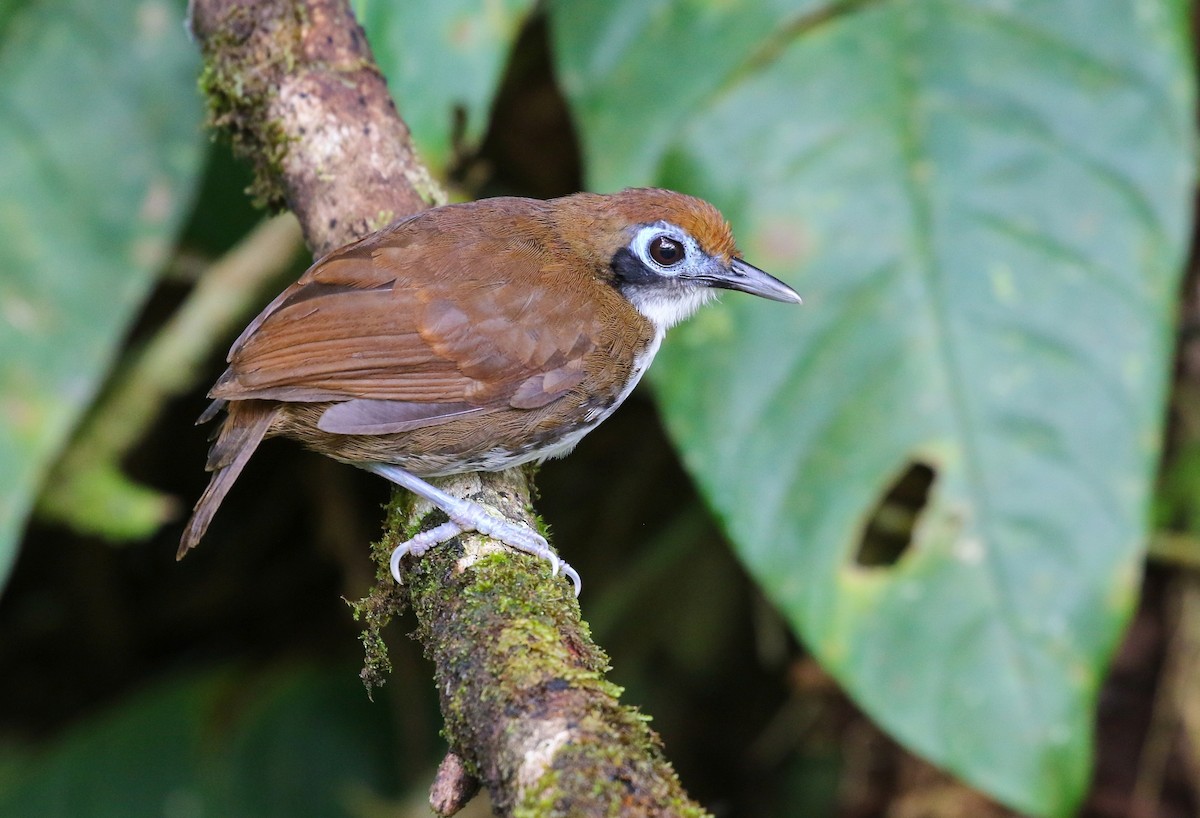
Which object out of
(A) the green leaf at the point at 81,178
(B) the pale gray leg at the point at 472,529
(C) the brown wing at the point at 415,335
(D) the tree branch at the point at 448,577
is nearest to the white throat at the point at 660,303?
(C) the brown wing at the point at 415,335

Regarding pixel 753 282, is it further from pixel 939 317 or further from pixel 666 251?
pixel 939 317

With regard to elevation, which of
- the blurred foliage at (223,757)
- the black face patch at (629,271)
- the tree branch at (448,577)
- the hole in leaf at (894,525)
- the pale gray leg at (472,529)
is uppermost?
the tree branch at (448,577)

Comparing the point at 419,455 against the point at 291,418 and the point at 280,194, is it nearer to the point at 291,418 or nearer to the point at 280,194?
A: the point at 291,418

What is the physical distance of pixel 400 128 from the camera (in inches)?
106

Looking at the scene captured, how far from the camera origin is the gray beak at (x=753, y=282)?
2824 millimetres

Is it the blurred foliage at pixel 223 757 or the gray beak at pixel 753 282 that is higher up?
the gray beak at pixel 753 282

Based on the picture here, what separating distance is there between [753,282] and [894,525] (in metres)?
1.15

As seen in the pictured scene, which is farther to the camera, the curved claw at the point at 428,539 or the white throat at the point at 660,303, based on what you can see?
the white throat at the point at 660,303

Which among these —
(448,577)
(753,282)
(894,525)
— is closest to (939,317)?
(753,282)

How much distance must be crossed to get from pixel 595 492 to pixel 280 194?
6.56 ft


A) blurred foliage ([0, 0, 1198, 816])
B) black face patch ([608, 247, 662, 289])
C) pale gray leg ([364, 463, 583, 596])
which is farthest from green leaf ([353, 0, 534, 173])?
pale gray leg ([364, 463, 583, 596])

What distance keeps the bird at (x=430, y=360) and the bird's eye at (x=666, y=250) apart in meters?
0.19

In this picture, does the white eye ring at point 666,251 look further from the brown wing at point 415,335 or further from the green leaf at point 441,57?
the green leaf at point 441,57

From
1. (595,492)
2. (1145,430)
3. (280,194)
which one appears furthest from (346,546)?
(1145,430)
